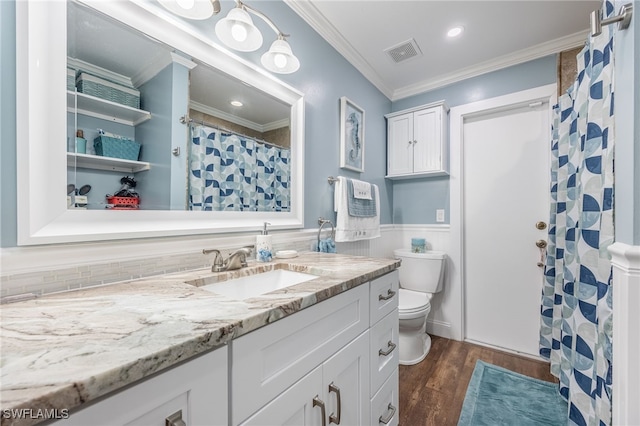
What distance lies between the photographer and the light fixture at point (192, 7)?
0.94 m

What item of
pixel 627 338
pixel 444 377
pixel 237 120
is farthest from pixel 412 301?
pixel 237 120

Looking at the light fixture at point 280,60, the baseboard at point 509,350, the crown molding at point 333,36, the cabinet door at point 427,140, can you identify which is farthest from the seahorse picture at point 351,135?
the baseboard at point 509,350

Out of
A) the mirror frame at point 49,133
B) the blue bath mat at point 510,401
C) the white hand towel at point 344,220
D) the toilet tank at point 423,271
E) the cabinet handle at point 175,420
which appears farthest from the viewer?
the toilet tank at point 423,271

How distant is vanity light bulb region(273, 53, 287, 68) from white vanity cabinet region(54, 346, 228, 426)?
127cm

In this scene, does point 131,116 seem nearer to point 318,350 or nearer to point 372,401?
point 318,350

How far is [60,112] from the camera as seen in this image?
77cm

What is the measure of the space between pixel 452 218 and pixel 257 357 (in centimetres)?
223

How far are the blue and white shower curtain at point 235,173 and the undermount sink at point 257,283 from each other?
13.6 inches

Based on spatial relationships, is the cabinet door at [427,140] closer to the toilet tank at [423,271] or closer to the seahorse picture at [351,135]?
the seahorse picture at [351,135]

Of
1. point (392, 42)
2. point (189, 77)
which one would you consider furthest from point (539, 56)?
point (189, 77)

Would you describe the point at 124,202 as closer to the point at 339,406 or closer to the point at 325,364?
the point at 325,364

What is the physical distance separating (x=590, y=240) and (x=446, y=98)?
179cm

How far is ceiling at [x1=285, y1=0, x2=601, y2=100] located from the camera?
1.63m

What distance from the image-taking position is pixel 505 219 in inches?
87.7
